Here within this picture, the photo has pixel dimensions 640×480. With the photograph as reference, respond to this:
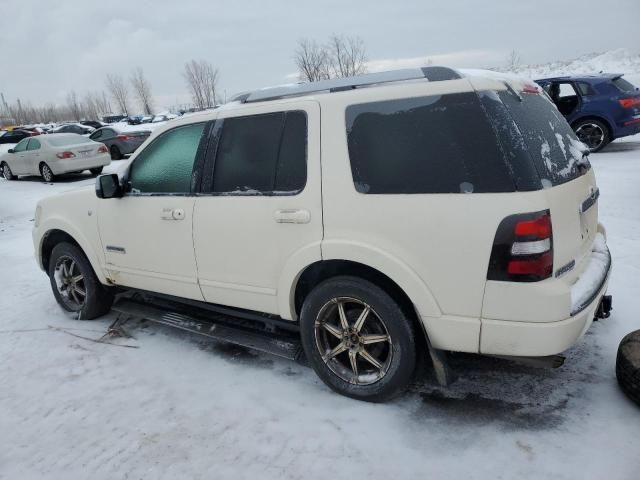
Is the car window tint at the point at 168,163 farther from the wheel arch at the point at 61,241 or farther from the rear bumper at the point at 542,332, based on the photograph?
the rear bumper at the point at 542,332

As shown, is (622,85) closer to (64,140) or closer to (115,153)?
(64,140)

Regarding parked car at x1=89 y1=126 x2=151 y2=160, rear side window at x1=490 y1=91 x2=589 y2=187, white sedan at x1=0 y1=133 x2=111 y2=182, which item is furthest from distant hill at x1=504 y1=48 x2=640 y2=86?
rear side window at x1=490 y1=91 x2=589 y2=187

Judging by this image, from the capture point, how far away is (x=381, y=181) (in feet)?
8.50

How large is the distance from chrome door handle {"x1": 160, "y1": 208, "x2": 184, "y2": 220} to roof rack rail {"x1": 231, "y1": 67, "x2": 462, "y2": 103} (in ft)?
3.00

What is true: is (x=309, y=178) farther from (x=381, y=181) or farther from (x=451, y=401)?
(x=451, y=401)

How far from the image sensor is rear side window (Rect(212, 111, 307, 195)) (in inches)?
114

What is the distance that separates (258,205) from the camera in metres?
2.99

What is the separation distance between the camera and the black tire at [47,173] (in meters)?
14.3

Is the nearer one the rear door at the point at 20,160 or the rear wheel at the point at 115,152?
the rear door at the point at 20,160

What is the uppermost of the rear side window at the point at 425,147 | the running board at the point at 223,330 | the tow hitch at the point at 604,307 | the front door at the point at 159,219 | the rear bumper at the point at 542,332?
the rear side window at the point at 425,147

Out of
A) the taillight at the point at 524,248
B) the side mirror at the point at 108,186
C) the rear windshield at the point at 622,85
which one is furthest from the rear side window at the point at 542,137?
the rear windshield at the point at 622,85

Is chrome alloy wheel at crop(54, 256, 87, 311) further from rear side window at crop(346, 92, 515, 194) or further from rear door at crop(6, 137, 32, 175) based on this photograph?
rear door at crop(6, 137, 32, 175)

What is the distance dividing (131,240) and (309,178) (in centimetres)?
180

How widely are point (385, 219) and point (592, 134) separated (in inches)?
398
